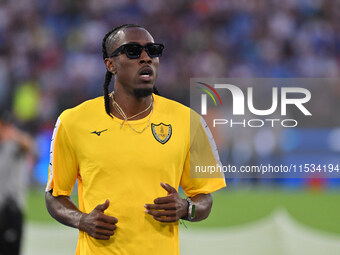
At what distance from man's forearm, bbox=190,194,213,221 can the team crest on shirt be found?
38cm

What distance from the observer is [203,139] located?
11.8 ft

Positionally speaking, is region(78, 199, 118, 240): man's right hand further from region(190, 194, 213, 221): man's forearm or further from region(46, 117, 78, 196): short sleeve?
region(190, 194, 213, 221): man's forearm

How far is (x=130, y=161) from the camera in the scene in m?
3.36

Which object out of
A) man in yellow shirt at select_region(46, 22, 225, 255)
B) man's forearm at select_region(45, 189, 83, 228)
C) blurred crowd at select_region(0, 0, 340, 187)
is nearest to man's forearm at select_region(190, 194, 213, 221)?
man in yellow shirt at select_region(46, 22, 225, 255)

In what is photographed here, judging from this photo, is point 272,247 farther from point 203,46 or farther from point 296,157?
point 203,46

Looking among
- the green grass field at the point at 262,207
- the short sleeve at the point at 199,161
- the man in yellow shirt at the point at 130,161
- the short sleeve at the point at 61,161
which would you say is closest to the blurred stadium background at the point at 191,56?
the green grass field at the point at 262,207

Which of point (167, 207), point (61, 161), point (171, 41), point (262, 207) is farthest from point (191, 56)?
point (167, 207)

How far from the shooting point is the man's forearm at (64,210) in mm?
3381

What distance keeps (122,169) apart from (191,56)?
16.1m

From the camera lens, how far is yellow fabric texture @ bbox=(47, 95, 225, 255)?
10.9 ft

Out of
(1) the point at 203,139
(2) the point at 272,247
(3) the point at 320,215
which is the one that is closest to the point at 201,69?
(3) the point at 320,215

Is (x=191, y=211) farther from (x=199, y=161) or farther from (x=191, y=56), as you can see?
(x=191, y=56)

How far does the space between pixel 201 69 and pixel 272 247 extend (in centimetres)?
1185

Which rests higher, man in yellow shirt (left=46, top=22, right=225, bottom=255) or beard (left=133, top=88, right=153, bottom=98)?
beard (left=133, top=88, right=153, bottom=98)
